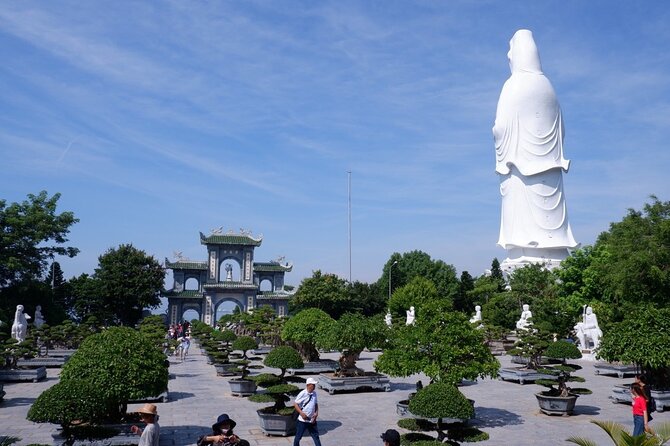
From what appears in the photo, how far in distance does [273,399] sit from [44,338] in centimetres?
1668

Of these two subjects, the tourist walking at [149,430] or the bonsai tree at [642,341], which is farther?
the bonsai tree at [642,341]

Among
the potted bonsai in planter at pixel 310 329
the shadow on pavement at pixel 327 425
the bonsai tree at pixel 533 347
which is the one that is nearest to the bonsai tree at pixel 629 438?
the shadow on pavement at pixel 327 425

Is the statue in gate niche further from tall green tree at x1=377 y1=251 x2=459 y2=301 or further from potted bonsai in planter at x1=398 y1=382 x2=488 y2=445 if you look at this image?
tall green tree at x1=377 y1=251 x2=459 y2=301

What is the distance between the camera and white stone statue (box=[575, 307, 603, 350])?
80.4 ft

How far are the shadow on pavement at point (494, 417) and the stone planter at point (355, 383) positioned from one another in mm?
3321

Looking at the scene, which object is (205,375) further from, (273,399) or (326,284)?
(326,284)

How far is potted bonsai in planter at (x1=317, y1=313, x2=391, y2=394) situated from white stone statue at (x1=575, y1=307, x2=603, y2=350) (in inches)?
472

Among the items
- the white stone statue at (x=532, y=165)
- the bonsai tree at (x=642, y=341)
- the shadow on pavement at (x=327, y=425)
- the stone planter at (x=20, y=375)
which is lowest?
the shadow on pavement at (x=327, y=425)

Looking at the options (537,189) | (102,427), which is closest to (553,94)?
(537,189)

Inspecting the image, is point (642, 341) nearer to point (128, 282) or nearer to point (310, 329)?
point (310, 329)

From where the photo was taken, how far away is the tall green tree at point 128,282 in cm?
4275

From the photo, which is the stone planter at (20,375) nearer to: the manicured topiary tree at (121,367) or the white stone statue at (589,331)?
the manicured topiary tree at (121,367)

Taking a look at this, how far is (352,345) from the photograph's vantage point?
620 inches

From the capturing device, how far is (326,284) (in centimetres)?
4762
